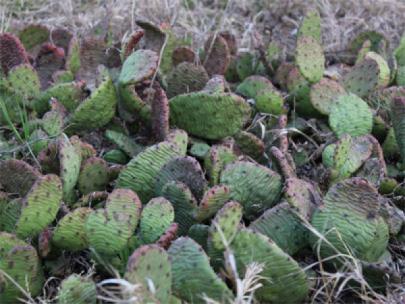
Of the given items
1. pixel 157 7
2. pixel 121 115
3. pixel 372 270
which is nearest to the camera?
pixel 372 270

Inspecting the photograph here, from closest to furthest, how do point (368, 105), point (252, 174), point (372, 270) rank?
point (372, 270) → point (252, 174) → point (368, 105)

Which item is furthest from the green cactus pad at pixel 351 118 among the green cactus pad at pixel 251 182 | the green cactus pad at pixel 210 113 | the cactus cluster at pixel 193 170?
the green cactus pad at pixel 251 182

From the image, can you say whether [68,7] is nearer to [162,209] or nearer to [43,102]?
[43,102]

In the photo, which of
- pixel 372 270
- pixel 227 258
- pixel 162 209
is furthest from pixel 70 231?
pixel 372 270

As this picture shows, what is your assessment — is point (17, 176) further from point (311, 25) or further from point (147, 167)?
point (311, 25)

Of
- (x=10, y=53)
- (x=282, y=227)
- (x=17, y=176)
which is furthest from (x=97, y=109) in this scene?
(x=282, y=227)

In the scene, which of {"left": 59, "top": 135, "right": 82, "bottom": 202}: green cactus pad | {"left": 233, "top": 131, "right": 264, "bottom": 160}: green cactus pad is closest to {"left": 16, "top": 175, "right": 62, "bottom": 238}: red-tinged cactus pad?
{"left": 59, "top": 135, "right": 82, "bottom": 202}: green cactus pad
